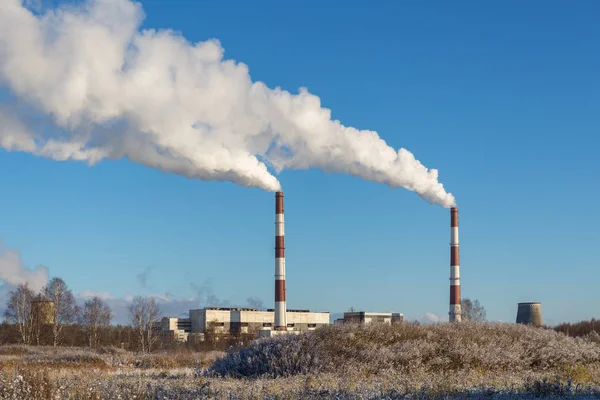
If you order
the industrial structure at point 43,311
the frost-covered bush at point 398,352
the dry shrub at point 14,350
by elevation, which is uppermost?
the frost-covered bush at point 398,352

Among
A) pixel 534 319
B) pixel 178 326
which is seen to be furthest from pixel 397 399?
pixel 178 326

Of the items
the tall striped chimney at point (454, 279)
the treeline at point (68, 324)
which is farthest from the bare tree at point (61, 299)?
the tall striped chimney at point (454, 279)

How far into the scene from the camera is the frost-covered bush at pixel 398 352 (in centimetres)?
1834

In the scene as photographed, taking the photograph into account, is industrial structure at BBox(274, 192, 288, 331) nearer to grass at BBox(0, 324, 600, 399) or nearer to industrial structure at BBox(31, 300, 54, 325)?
grass at BBox(0, 324, 600, 399)

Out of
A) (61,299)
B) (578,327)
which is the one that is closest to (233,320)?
(61,299)

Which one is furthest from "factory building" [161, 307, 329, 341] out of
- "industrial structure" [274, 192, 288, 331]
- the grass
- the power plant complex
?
the grass

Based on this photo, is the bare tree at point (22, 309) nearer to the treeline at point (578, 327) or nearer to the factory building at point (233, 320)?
the factory building at point (233, 320)

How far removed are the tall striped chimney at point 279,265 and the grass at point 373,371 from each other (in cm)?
2523

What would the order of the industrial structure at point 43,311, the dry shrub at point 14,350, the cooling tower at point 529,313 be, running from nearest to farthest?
1. the dry shrub at point 14,350
2. the cooling tower at point 529,313
3. the industrial structure at point 43,311

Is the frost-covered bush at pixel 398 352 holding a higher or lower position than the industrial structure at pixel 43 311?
higher

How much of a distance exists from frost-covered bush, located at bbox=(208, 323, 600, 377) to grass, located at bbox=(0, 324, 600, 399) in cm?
3

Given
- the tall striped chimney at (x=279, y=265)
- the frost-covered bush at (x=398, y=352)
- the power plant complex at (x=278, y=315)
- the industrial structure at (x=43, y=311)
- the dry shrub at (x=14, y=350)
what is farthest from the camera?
the industrial structure at (x=43, y=311)

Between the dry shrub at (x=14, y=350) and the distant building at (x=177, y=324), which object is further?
the distant building at (x=177, y=324)

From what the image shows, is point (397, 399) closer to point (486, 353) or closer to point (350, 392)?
point (350, 392)
